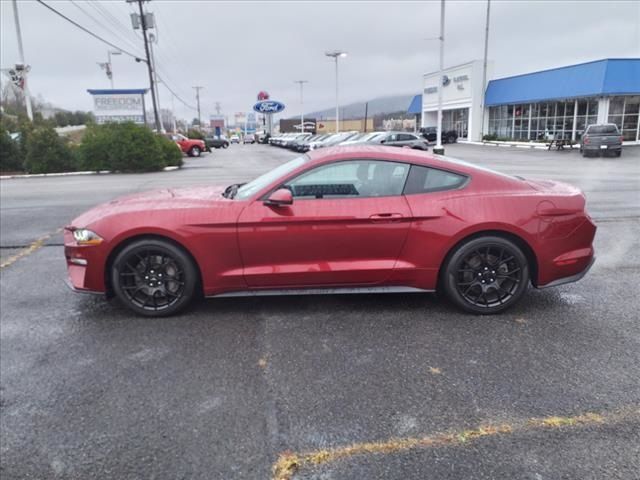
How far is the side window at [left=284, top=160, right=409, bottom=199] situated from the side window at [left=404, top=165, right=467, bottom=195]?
67 mm

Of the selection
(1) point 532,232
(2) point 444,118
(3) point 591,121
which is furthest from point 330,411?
(2) point 444,118

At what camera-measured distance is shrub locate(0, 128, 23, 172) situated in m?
23.4

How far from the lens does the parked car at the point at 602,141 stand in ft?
82.3

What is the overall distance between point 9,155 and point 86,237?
76.8 ft

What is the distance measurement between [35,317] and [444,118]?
56.5 meters

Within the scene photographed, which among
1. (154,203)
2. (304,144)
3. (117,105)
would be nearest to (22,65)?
(117,105)

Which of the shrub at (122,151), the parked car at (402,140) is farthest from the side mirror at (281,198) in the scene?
the parked car at (402,140)

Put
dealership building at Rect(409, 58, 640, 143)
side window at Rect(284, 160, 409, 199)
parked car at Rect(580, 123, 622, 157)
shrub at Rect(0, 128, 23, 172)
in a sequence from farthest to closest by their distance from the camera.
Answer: dealership building at Rect(409, 58, 640, 143) → parked car at Rect(580, 123, 622, 157) → shrub at Rect(0, 128, 23, 172) → side window at Rect(284, 160, 409, 199)

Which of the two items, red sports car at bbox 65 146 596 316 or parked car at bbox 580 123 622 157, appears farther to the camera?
parked car at bbox 580 123 622 157

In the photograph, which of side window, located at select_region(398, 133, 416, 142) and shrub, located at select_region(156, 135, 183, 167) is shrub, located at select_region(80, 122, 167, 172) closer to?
shrub, located at select_region(156, 135, 183, 167)

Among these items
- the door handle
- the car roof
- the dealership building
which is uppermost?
the dealership building

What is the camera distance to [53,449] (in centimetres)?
266

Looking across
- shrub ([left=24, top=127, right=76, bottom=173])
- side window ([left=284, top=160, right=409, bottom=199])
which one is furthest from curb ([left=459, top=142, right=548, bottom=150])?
side window ([left=284, top=160, right=409, bottom=199])

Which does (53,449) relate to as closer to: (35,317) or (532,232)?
(35,317)
